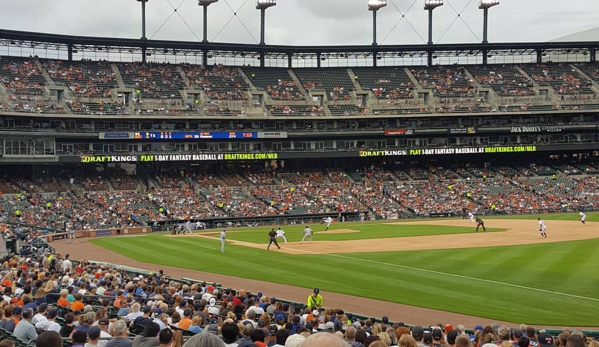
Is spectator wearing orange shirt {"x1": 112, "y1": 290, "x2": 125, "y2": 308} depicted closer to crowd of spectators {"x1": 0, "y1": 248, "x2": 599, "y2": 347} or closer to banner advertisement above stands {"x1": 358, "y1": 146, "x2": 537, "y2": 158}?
crowd of spectators {"x1": 0, "y1": 248, "x2": 599, "y2": 347}

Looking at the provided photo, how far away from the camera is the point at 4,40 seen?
80188 mm

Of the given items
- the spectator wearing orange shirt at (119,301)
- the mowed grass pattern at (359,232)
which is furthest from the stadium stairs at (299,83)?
the spectator wearing orange shirt at (119,301)

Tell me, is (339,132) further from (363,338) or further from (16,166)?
(363,338)

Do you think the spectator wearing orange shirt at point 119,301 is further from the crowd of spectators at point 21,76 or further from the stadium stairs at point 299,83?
the stadium stairs at point 299,83

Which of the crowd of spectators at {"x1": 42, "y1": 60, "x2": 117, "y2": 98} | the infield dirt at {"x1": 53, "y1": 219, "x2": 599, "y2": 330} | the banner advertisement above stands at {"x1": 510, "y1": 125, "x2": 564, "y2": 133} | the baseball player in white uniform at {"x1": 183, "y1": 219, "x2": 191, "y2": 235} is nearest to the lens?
the infield dirt at {"x1": 53, "y1": 219, "x2": 599, "y2": 330}

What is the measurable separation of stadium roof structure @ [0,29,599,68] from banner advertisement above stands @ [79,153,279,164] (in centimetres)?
1621

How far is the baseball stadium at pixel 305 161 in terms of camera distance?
4406 cm

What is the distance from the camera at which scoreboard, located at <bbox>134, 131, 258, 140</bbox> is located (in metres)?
81.4

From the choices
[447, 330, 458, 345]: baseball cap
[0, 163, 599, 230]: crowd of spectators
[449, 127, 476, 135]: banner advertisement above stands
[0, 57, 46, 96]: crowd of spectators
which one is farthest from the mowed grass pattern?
A: [447, 330, 458, 345]: baseball cap

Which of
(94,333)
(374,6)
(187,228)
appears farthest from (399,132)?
(94,333)

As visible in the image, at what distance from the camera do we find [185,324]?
14461 mm

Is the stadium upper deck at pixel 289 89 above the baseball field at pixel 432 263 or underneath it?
above

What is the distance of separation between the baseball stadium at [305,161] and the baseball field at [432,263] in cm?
31

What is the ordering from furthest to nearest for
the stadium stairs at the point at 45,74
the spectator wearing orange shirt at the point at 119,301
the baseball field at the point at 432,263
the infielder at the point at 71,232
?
the stadium stairs at the point at 45,74 < the infielder at the point at 71,232 < the baseball field at the point at 432,263 < the spectator wearing orange shirt at the point at 119,301
